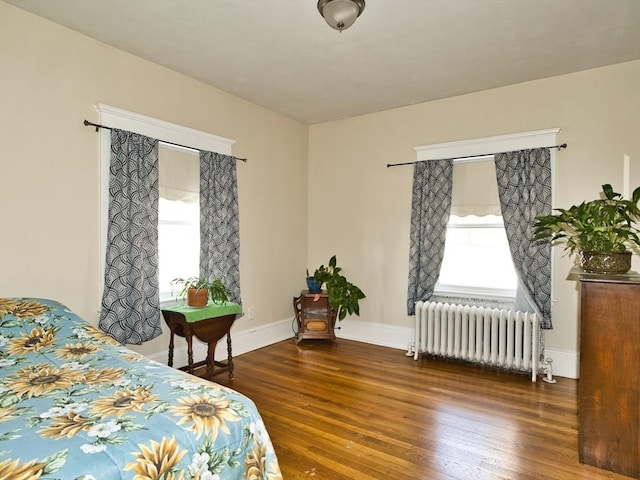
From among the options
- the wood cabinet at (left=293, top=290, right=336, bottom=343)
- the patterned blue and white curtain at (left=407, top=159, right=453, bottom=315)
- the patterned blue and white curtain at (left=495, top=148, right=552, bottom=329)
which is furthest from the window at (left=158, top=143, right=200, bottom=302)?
the patterned blue and white curtain at (left=495, top=148, right=552, bottom=329)

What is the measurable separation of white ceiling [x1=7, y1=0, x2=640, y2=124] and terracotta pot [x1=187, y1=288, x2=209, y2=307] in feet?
6.33

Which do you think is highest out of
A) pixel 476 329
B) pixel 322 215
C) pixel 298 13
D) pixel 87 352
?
pixel 298 13

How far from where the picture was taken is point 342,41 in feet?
9.53

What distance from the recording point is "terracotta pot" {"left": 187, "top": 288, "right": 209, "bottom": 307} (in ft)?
10.6

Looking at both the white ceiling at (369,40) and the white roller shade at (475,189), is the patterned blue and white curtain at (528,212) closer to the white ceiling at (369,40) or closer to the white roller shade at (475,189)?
the white roller shade at (475,189)

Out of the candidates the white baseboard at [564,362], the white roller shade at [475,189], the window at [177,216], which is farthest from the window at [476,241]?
the window at [177,216]

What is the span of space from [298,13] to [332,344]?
11.0 ft

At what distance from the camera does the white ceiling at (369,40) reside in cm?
249

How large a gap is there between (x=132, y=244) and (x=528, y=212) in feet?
11.2

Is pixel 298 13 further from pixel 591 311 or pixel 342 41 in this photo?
pixel 591 311

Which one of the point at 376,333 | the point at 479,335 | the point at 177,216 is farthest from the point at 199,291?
the point at 479,335

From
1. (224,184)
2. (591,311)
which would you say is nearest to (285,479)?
(591,311)

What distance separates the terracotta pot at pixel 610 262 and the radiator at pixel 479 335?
1.24 metres

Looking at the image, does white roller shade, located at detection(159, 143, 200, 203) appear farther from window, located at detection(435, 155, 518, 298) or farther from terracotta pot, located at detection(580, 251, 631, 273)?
terracotta pot, located at detection(580, 251, 631, 273)
